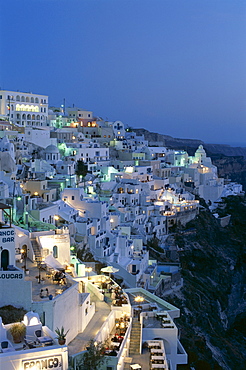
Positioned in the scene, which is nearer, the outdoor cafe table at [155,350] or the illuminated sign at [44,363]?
the illuminated sign at [44,363]

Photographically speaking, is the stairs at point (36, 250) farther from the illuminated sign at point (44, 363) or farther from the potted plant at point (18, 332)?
the illuminated sign at point (44, 363)

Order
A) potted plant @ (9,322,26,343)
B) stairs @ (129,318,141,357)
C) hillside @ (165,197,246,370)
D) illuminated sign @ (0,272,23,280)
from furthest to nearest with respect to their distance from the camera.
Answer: hillside @ (165,197,246,370) < stairs @ (129,318,141,357) < illuminated sign @ (0,272,23,280) < potted plant @ (9,322,26,343)

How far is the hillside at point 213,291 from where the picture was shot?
25358mm

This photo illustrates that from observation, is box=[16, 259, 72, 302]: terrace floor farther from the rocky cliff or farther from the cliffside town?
the rocky cliff

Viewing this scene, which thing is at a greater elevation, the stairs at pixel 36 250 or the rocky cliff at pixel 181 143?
the rocky cliff at pixel 181 143

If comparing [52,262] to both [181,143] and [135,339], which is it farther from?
[181,143]

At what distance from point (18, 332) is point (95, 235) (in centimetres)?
1575

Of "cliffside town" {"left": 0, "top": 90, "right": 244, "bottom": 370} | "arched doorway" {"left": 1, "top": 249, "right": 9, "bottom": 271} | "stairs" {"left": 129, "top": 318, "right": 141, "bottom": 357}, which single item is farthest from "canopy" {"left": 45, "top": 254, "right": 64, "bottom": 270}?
"stairs" {"left": 129, "top": 318, "right": 141, "bottom": 357}

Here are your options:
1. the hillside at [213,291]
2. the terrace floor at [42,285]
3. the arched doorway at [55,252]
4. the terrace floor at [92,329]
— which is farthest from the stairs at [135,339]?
the arched doorway at [55,252]

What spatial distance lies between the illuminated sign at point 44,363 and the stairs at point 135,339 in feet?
19.2

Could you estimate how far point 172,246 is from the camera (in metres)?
38.4

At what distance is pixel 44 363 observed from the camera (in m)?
10.6

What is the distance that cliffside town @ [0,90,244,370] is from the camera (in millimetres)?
13898

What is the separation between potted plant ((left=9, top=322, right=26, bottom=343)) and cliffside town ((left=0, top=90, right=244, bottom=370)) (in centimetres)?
15
